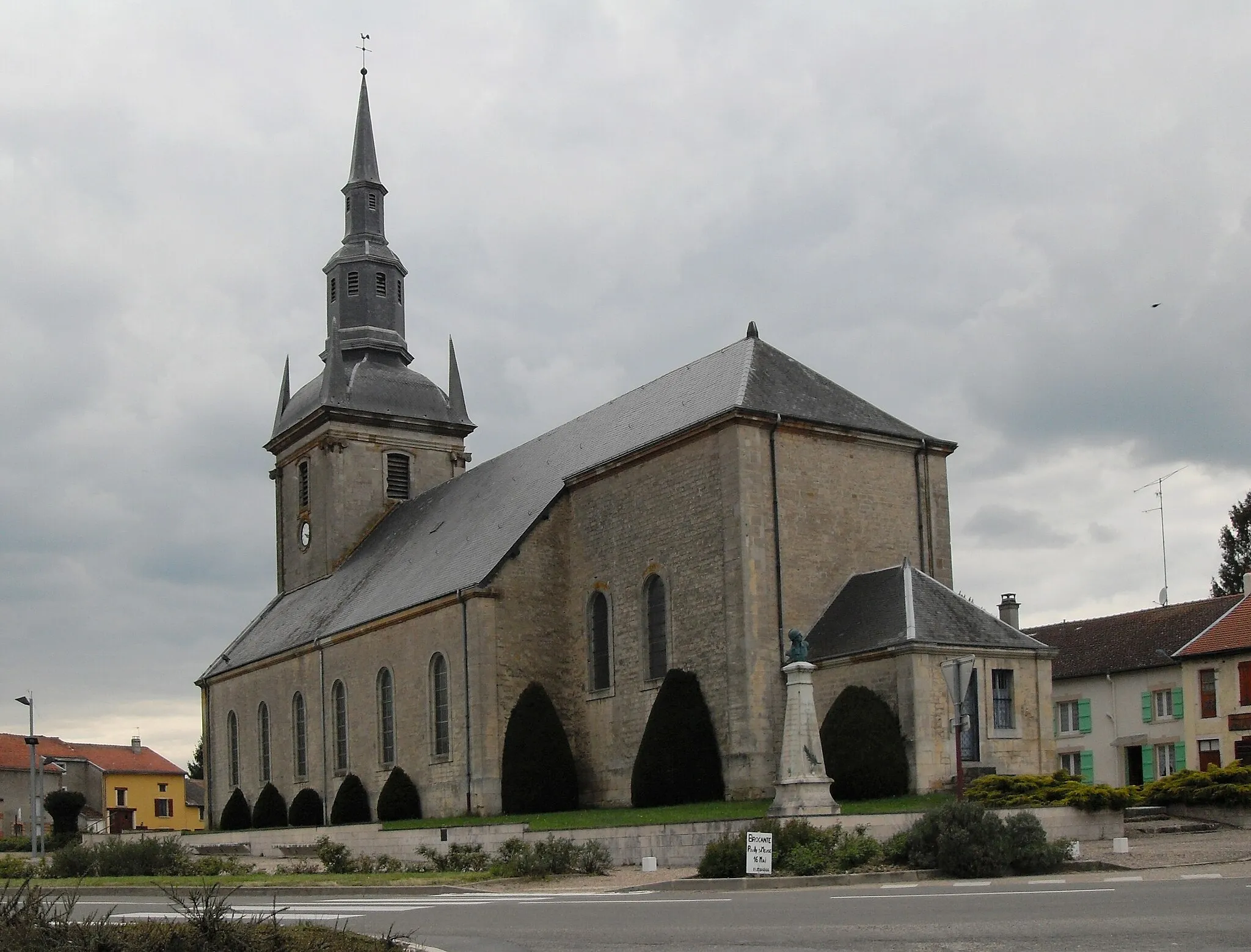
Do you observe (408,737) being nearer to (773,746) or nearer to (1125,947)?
(773,746)

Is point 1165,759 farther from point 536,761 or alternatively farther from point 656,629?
point 536,761

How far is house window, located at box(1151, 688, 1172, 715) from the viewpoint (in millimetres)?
38281

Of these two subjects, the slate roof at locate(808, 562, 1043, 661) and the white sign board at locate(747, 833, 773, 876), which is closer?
the white sign board at locate(747, 833, 773, 876)

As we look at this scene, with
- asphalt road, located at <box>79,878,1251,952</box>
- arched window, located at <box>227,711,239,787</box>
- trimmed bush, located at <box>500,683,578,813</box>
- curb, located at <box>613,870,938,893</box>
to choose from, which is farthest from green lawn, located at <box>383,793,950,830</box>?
arched window, located at <box>227,711,239,787</box>

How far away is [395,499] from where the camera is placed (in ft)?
149

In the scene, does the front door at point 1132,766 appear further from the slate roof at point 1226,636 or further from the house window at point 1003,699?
the house window at point 1003,699

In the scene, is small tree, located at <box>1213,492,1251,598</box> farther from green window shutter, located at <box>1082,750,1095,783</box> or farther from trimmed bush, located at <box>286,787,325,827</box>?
trimmed bush, located at <box>286,787,325,827</box>

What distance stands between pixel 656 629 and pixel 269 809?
1676 cm

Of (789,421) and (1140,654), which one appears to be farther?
(1140,654)

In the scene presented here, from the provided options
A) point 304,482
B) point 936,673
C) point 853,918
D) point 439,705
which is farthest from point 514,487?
point 853,918

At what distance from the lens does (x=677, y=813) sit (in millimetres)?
25062

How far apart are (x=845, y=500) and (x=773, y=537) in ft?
7.31

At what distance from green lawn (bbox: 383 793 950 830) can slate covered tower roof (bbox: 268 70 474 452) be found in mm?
17837

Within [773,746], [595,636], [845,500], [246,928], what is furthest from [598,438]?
[246,928]
